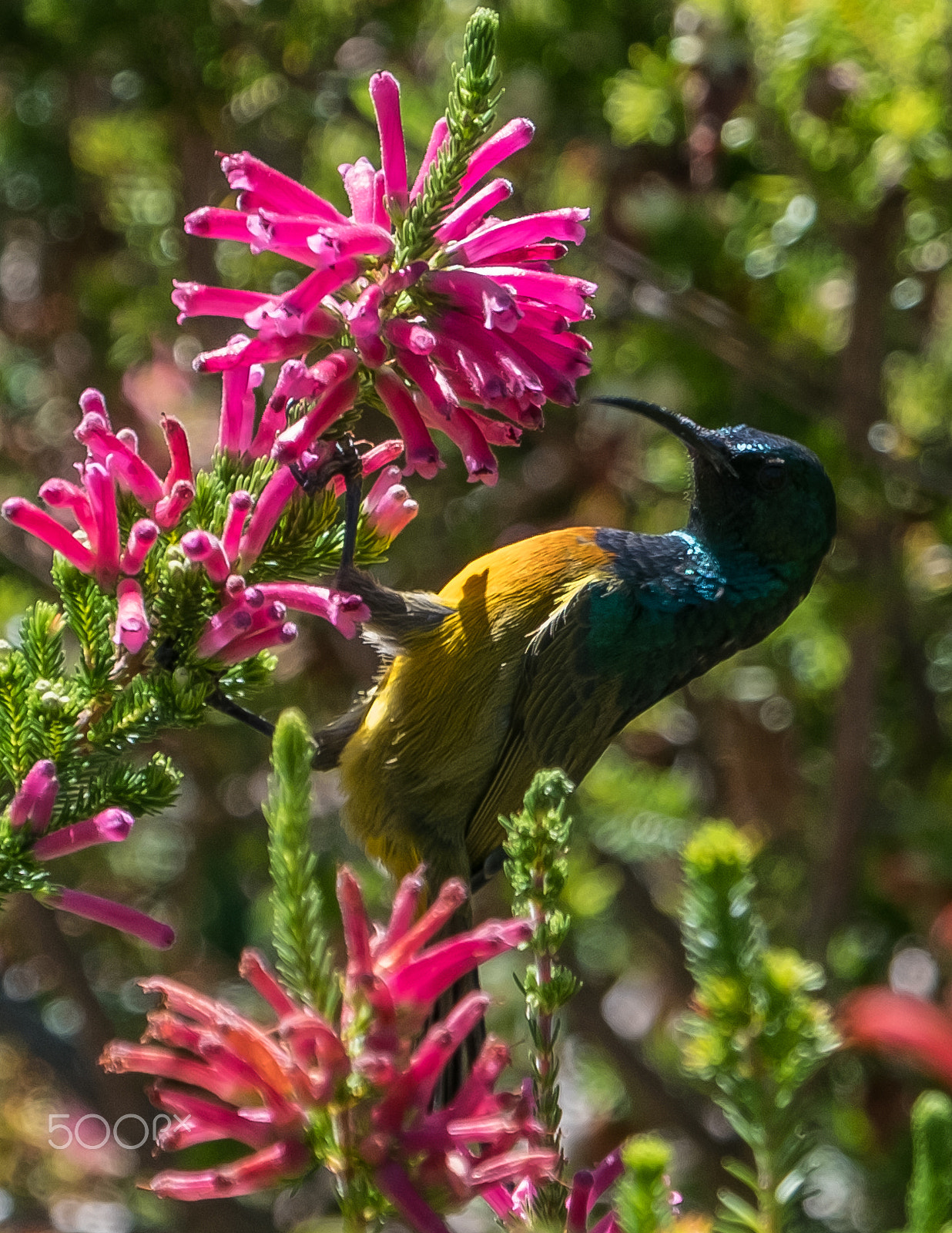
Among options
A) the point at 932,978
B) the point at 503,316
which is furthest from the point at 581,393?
the point at 503,316

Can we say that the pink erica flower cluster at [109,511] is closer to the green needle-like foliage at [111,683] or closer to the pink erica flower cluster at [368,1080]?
the green needle-like foliage at [111,683]

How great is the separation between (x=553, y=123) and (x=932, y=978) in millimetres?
2686

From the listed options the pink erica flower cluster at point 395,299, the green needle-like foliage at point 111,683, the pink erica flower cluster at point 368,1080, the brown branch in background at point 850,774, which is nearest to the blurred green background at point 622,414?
the brown branch in background at point 850,774

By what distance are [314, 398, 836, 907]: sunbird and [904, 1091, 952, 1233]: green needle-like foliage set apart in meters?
1.37

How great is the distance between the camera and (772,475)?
2520mm

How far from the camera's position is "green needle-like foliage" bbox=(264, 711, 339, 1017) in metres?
1.00

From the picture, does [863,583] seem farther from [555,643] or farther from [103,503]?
[103,503]

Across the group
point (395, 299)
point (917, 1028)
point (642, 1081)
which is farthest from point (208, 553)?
point (642, 1081)

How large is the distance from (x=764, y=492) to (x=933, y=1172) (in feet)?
5.24

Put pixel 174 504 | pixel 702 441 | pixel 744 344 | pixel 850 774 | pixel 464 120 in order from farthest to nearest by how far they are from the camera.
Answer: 1. pixel 850 774
2. pixel 744 344
3. pixel 702 441
4. pixel 174 504
5. pixel 464 120

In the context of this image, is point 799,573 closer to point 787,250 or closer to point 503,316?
point 787,250

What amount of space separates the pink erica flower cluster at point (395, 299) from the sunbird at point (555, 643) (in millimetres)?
802

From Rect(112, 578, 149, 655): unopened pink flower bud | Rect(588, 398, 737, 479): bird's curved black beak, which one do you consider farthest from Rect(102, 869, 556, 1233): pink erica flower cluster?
Rect(588, 398, 737, 479): bird's curved black beak

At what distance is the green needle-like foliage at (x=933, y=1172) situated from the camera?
1.08m
